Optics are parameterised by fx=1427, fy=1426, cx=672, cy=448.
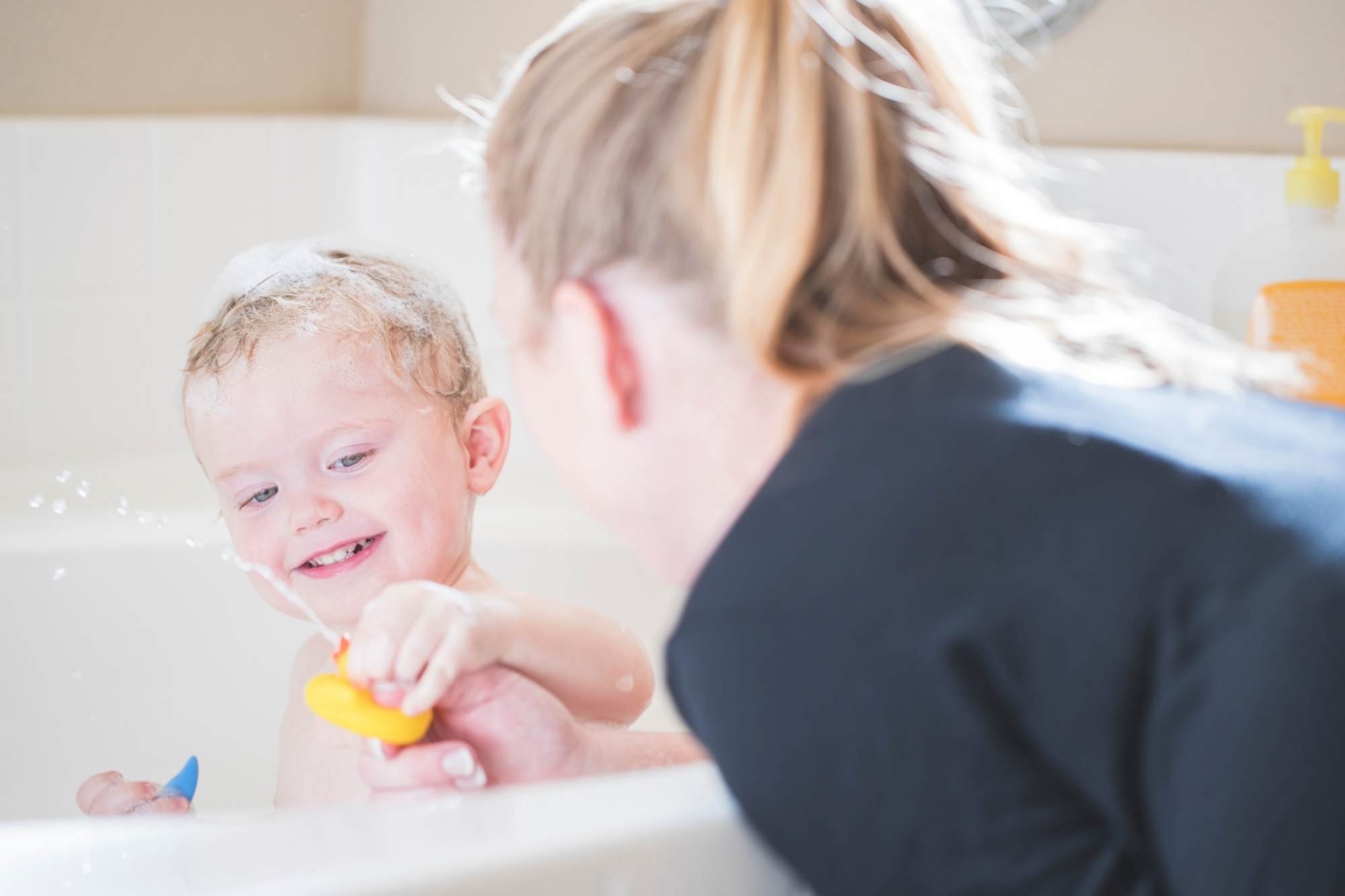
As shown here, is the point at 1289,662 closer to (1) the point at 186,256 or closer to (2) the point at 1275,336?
(2) the point at 1275,336

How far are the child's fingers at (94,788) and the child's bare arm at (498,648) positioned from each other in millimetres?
302

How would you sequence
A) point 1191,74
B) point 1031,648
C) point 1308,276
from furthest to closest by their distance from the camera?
point 1191,74 < point 1308,276 < point 1031,648

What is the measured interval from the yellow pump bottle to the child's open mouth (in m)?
0.78

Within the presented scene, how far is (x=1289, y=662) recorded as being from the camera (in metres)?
0.49

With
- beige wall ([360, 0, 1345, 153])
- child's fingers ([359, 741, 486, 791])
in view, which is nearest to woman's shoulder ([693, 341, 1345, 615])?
child's fingers ([359, 741, 486, 791])

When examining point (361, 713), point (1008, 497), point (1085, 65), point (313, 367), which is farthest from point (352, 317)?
point (1085, 65)

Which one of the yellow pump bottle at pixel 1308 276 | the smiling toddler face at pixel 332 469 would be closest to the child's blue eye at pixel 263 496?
the smiling toddler face at pixel 332 469

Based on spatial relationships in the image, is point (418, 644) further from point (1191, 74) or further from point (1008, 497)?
point (1191, 74)

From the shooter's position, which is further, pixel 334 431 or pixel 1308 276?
pixel 1308 276

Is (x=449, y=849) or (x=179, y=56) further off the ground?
(x=179, y=56)

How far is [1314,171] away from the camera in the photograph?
4.11ft

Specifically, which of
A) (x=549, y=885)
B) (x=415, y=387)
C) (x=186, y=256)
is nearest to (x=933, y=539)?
(x=549, y=885)

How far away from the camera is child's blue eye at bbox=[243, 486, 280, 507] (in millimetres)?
1107

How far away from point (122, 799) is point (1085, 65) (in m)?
1.17
